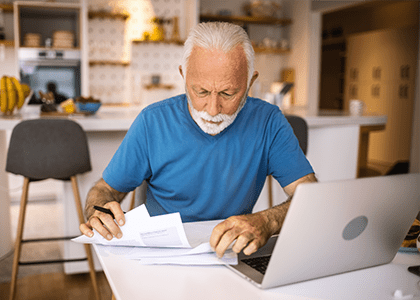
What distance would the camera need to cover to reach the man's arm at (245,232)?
0.90 m

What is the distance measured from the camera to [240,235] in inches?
36.4

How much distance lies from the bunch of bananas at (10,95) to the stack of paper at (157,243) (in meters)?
1.79

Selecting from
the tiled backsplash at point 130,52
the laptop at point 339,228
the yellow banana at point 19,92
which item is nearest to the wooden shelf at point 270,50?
the tiled backsplash at point 130,52

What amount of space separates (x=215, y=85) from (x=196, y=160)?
0.26 metres

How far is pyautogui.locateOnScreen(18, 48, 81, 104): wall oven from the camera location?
4406 millimetres

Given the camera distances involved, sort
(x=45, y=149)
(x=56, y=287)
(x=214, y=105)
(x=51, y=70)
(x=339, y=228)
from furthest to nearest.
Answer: (x=51, y=70)
(x=56, y=287)
(x=45, y=149)
(x=214, y=105)
(x=339, y=228)

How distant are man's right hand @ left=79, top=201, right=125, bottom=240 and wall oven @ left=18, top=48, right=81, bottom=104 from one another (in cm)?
374

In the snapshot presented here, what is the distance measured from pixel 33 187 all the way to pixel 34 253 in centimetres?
155

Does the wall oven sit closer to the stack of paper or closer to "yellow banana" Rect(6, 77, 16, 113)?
"yellow banana" Rect(6, 77, 16, 113)

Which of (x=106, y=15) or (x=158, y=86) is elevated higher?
(x=106, y=15)

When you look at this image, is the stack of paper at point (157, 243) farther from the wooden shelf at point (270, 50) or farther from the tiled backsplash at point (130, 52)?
the wooden shelf at point (270, 50)

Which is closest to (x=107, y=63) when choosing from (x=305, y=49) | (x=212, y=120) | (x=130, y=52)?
Result: (x=130, y=52)

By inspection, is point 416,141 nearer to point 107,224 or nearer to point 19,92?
point 19,92

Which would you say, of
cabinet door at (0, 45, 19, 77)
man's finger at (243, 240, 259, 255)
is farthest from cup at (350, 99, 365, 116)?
cabinet door at (0, 45, 19, 77)
